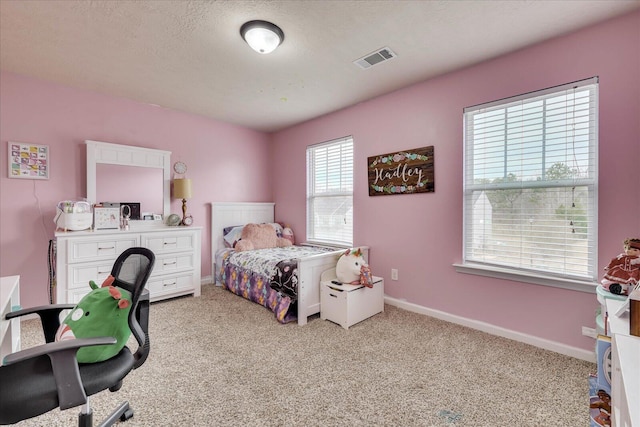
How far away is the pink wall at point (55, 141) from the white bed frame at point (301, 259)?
259 mm

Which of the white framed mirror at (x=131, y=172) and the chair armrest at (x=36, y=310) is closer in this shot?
the chair armrest at (x=36, y=310)

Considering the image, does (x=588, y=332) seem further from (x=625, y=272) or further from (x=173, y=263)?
(x=173, y=263)

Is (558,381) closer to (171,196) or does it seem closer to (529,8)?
(529,8)

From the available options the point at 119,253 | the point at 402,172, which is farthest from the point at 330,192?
the point at 119,253

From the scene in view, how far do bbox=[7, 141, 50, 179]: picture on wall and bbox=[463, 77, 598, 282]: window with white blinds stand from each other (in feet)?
13.5

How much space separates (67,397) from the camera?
1.02 m

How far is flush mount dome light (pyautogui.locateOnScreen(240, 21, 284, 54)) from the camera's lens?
193cm

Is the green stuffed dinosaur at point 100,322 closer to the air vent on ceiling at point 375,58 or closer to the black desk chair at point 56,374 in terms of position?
the black desk chair at point 56,374

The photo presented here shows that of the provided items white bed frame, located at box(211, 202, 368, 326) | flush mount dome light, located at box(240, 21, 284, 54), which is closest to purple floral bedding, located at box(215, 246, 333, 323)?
white bed frame, located at box(211, 202, 368, 326)

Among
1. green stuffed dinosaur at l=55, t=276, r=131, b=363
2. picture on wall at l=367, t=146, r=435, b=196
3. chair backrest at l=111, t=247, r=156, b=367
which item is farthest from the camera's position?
picture on wall at l=367, t=146, r=435, b=196

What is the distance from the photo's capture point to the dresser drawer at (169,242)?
10.2ft

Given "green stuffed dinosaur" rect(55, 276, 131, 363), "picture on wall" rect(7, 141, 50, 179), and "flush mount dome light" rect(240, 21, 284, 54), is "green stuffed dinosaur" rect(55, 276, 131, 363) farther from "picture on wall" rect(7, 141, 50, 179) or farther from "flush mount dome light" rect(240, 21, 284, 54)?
"picture on wall" rect(7, 141, 50, 179)

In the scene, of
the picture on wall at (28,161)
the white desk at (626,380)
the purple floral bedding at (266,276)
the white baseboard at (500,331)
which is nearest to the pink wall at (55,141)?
the picture on wall at (28,161)

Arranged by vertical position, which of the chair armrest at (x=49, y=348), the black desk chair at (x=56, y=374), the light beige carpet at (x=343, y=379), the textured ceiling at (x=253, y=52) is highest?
the textured ceiling at (x=253, y=52)
